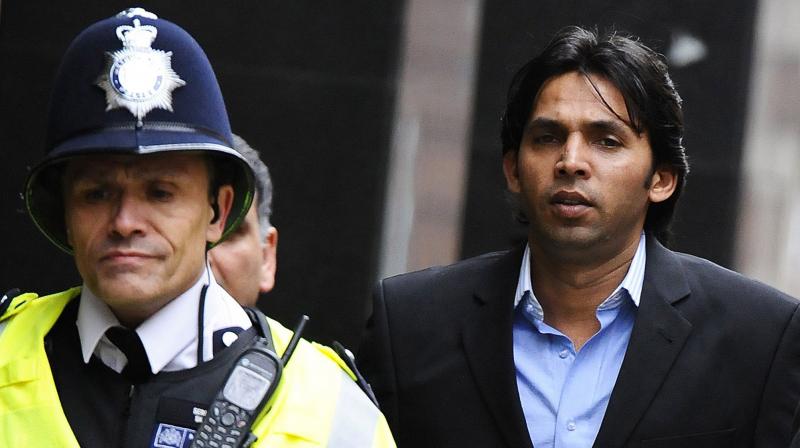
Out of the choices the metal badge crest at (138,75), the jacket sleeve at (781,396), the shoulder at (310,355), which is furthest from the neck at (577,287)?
the metal badge crest at (138,75)

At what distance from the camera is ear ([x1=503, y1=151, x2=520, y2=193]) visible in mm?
4250

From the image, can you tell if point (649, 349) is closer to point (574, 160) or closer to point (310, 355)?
point (574, 160)

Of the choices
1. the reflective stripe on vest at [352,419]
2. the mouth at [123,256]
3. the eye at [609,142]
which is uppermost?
the eye at [609,142]

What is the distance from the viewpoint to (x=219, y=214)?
10.7 ft

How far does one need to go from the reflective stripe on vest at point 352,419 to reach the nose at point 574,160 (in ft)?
3.21

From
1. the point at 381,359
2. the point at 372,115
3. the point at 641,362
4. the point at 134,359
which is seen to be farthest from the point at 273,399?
the point at 372,115

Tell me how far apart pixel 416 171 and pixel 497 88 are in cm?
48

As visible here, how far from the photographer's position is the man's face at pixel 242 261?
183 inches

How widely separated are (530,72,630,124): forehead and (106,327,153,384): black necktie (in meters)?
1.44

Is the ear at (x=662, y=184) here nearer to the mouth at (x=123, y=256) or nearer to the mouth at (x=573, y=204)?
the mouth at (x=573, y=204)

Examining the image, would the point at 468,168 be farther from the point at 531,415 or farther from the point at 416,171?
the point at 531,415

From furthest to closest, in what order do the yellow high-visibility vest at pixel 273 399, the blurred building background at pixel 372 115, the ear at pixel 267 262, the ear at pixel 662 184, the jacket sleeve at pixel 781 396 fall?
the blurred building background at pixel 372 115
the ear at pixel 267 262
the ear at pixel 662 184
the jacket sleeve at pixel 781 396
the yellow high-visibility vest at pixel 273 399

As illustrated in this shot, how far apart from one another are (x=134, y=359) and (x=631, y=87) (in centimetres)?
165

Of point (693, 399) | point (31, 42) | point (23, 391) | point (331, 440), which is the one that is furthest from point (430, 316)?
point (31, 42)
